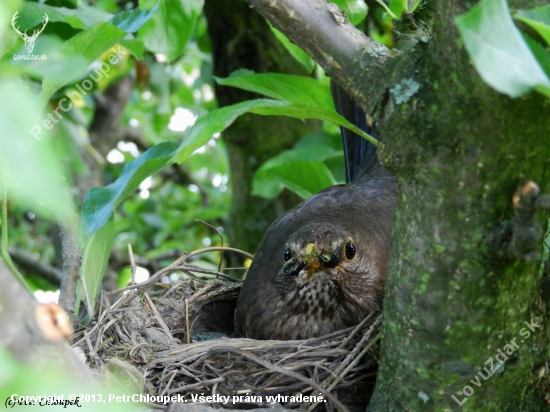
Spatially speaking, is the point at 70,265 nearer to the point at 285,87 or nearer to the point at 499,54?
the point at 285,87

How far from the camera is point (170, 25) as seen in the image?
2.61m

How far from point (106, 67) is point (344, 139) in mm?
1418

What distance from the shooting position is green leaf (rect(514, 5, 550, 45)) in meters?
1.05

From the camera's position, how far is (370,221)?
2914mm

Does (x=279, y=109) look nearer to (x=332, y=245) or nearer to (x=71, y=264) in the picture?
(x=332, y=245)

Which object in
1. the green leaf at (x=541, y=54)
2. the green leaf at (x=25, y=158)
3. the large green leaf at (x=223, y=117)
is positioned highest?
the green leaf at (x=541, y=54)

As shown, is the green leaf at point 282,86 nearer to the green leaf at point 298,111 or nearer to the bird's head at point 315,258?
the green leaf at point 298,111

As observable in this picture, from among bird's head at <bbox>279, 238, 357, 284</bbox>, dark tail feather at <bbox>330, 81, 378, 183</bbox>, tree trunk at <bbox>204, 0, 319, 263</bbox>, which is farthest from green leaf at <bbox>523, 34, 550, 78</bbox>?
tree trunk at <bbox>204, 0, 319, 263</bbox>

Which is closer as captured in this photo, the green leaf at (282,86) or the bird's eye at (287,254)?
the green leaf at (282,86)

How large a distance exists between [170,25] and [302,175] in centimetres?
91

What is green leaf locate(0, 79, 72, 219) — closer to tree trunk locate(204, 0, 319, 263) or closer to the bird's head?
the bird's head

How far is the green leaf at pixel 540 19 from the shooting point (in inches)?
41.5

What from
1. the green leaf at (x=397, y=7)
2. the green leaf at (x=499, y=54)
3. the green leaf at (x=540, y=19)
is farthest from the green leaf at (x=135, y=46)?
the green leaf at (x=499, y=54)

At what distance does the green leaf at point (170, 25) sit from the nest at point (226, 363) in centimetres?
93
